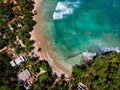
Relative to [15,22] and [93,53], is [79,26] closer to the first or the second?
[93,53]

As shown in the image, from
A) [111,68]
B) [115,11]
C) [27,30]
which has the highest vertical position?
[115,11]

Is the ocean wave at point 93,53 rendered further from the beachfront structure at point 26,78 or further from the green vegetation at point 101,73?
the beachfront structure at point 26,78

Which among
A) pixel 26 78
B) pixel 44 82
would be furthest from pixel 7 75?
pixel 44 82

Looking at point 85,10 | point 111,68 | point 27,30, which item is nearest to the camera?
point 111,68

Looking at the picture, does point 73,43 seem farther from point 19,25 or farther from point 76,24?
point 19,25

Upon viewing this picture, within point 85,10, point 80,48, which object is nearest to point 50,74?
point 80,48

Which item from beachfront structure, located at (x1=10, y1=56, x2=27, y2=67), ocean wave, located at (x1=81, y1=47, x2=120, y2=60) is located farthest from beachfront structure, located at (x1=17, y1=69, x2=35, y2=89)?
ocean wave, located at (x1=81, y1=47, x2=120, y2=60)
